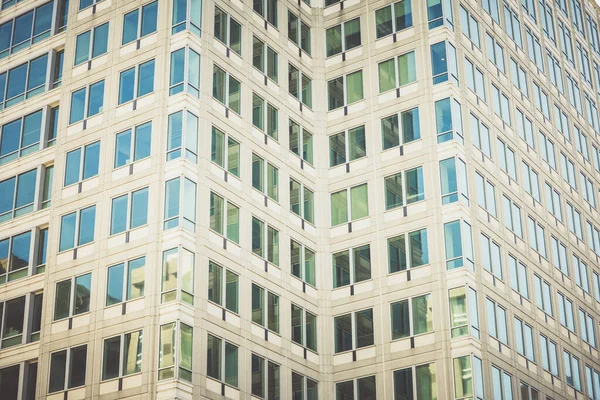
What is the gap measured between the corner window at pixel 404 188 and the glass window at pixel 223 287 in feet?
32.1

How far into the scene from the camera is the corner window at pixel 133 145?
169 ft

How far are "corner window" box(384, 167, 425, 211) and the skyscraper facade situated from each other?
0.09 meters

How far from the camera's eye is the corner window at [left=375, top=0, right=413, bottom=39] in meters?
59.8

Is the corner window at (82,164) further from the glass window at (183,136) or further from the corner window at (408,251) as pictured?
the corner window at (408,251)

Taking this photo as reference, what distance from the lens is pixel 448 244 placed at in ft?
176

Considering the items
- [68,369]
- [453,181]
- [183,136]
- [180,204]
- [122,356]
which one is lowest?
[68,369]

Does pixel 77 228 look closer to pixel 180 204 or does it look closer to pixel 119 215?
pixel 119 215

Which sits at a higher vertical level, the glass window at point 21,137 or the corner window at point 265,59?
the corner window at point 265,59

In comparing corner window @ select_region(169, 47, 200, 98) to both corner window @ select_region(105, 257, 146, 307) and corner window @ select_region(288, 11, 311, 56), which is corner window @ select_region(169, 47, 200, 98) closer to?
corner window @ select_region(105, 257, 146, 307)

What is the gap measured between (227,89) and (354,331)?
13.3 m

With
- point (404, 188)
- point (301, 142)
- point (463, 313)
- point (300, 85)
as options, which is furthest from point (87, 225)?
point (463, 313)

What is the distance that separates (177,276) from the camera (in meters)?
47.6

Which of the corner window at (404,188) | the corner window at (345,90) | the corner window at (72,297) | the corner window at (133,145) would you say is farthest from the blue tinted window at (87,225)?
the corner window at (345,90)

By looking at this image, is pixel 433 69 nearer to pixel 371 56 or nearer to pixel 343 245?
pixel 371 56
